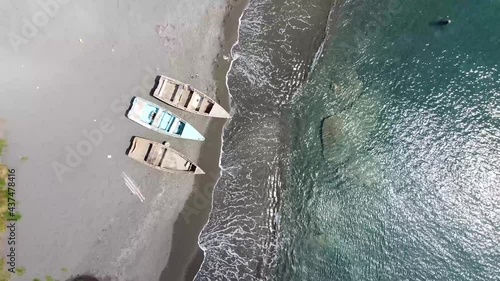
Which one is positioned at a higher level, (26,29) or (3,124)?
Answer: (26,29)

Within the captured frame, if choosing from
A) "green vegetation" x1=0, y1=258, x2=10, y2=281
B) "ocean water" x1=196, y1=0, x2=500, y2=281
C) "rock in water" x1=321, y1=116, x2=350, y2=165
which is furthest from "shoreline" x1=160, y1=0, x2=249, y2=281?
"green vegetation" x1=0, y1=258, x2=10, y2=281

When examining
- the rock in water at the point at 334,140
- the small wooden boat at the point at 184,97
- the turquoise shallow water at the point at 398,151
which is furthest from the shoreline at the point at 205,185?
the rock in water at the point at 334,140

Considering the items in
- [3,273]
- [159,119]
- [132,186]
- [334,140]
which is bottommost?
[3,273]

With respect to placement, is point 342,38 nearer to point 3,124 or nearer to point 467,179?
point 467,179

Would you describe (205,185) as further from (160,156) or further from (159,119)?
(159,119)

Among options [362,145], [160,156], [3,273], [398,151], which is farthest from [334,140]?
[3,273]

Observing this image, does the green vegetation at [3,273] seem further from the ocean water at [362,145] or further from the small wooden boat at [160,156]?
the ocean water at [362,145]

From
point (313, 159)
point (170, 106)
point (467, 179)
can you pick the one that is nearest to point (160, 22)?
point (170, 106)
